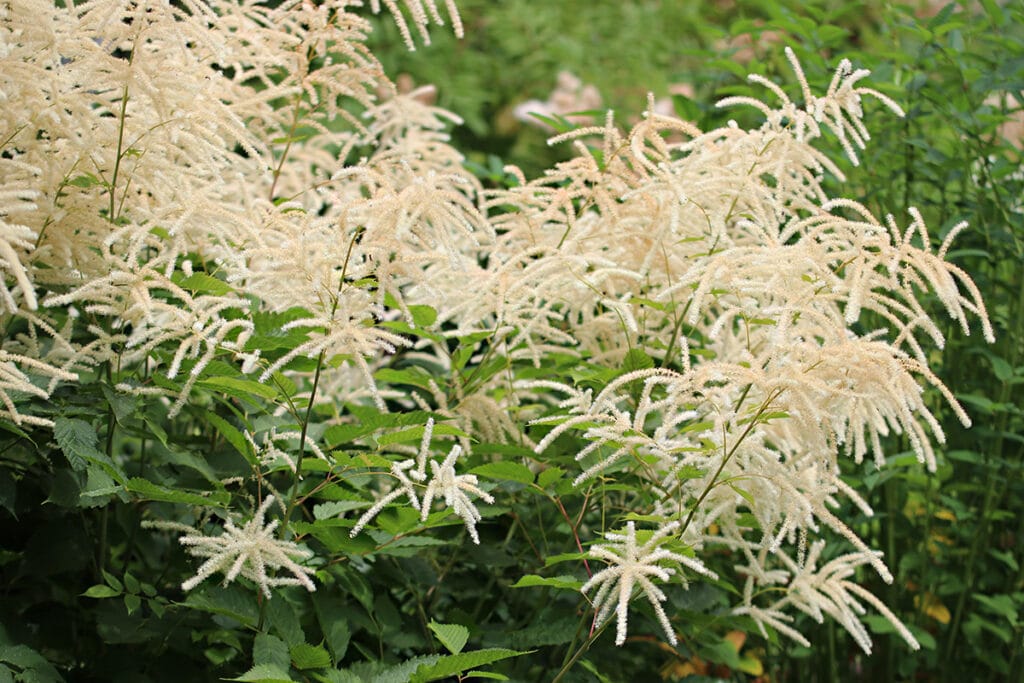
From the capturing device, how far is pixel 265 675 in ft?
5.47

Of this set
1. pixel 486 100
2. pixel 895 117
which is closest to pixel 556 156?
pixel 486 100

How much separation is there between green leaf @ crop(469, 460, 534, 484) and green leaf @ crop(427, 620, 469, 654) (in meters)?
0.26

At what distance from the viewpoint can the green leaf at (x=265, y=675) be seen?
1614 mm

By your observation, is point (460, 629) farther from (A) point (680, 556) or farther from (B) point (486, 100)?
(B) point (486, 100)

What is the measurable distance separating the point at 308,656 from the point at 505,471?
1.47 feet

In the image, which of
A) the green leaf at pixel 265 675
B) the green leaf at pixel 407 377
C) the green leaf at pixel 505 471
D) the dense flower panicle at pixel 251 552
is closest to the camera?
the green leaf at pixel 265 675

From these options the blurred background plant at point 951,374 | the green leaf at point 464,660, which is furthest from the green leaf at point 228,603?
the blurred background plant at point 951,374

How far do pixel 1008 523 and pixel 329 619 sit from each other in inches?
83.1

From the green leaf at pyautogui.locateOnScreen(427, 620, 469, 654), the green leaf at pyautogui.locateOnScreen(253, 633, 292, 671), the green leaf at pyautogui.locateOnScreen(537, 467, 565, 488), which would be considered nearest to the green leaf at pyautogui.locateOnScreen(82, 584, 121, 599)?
the green leaf at pyautogui.locateOnScreen(253, 633, 292, 671)

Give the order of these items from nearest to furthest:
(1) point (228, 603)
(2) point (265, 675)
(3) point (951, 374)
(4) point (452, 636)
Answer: (2) point (265, 675), (4) point (452, 636), (1) point (228, 603), (3) point (951, 374)

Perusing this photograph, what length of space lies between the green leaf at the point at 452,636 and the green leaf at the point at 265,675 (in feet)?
0.81

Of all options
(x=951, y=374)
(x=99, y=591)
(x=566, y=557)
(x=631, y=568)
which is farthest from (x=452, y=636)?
(x=951, y=374)

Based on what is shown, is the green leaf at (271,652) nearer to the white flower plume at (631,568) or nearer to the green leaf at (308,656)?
the green leaf at (308,656)

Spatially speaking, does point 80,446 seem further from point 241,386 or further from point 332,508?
point 332,508
